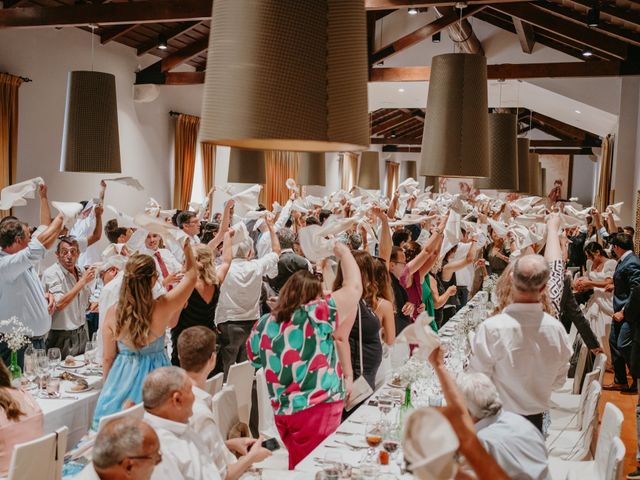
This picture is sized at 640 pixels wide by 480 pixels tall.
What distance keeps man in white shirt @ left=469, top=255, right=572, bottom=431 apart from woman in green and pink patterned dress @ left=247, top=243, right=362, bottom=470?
68cm

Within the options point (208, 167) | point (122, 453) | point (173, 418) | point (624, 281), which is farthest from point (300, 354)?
point (208, 167)

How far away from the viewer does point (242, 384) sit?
14.3 feet

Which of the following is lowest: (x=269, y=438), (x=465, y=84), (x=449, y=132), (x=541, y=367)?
(x=269, y=438)

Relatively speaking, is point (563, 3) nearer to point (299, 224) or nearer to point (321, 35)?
point (299, 224)

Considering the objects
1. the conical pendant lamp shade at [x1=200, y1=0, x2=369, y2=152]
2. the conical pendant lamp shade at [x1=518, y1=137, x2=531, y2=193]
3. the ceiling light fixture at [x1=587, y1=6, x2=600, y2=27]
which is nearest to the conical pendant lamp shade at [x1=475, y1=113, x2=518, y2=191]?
the conical pendant lamp shade at [x1=518, y1=137, x2=531, y2=193]

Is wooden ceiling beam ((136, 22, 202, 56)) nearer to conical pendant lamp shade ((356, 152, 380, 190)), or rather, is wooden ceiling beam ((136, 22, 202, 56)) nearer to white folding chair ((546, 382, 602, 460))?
conical pendant lamp shade ((356, 152, 380, 190))

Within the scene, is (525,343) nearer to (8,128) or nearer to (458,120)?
(458,120)

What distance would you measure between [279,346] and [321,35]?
6.72 ft

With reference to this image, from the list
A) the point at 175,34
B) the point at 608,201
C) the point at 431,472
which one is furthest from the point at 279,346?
the point at 608,201

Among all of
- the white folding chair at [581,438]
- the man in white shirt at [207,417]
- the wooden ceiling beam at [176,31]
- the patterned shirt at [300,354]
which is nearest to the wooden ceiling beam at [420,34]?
the wooden ceiling beam at [176,31]

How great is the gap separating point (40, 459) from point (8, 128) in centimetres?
668

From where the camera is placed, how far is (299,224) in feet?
29.0

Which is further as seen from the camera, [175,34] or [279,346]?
[175,34]

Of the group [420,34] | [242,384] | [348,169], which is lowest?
[242,384]
